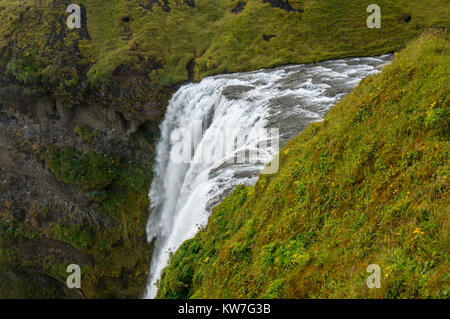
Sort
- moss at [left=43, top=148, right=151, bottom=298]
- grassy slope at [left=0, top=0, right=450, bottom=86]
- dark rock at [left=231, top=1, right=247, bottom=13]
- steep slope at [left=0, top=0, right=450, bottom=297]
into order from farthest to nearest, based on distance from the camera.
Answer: dark rock at [left=231, top=1, right=247, bottom=13]
moss at [left=43, top=148, right=151, bottom=298]
steep slope at [left=0, top=0, right=450, bottom=297]
grassy slope at [left=0, top=0, right=450, bottom=86]

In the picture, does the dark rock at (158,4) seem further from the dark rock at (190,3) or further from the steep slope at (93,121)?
the steep slope at (93,121)

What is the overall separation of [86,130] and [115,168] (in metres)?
4.30

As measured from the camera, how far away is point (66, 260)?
27.0 meters

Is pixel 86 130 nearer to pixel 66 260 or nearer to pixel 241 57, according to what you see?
pixel 66 260

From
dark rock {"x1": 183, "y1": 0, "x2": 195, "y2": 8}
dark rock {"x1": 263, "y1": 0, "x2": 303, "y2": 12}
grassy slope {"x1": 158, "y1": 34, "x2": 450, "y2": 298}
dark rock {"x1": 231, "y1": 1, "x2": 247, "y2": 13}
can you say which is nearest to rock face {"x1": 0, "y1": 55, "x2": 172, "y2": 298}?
dark rock {"x1": 183, "y1": 0, "x2": 195, "y2": 8}

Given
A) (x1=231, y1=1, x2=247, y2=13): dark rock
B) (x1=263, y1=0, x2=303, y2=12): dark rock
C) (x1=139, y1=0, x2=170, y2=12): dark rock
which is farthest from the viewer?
(x1=231, y1=1, x2=247, y2=13): dark rock

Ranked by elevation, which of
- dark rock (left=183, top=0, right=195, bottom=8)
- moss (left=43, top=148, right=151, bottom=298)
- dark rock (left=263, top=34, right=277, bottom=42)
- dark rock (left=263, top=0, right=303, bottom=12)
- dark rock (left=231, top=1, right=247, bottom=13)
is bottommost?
moss (left=43, top=148, right=151, bottom=298)

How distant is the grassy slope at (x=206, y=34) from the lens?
24.8m

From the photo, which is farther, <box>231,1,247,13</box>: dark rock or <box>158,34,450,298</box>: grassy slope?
<box>231,1,247,13</box>: dark rock

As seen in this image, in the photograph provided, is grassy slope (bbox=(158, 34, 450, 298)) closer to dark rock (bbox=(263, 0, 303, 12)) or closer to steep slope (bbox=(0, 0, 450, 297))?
steep slope (bbox=(0, 0, 450, 297))

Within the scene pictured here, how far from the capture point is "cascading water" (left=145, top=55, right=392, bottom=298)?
1279cm

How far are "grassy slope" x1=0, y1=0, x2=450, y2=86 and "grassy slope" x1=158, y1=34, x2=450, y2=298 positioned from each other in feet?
58.9

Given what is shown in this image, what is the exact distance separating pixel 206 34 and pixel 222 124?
52.5 feet
